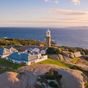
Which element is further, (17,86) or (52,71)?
(52,71)

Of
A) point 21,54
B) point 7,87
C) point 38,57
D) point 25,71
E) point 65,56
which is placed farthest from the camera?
point 65,56

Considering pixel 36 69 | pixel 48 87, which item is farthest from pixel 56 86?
pixel 36 69

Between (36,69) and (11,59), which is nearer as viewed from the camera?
(36,69)

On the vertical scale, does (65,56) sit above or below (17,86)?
below

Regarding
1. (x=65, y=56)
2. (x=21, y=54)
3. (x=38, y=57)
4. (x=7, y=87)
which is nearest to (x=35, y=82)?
(x=7, y=87)

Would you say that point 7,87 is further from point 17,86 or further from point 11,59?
point 11,59

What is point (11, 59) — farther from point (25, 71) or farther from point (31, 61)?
point (25, 71)

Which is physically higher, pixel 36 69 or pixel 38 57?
pixel 36 69

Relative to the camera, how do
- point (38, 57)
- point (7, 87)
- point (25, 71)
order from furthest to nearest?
1. point (38, 57)
2. point (25, 71)
3. point (7, 87)

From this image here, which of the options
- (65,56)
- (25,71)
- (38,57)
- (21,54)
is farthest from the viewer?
(65,56)

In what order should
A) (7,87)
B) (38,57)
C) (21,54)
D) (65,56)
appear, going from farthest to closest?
(65,56) → (38,57) → (21,54) → (7,87)
